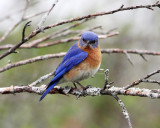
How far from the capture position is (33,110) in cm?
697

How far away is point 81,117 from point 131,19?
2.84m

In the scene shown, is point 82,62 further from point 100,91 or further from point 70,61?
point 100,91

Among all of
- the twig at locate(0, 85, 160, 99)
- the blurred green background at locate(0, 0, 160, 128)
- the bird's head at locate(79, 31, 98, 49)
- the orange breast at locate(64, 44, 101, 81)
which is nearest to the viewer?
the twig at locate(0, 85, 160, 99)

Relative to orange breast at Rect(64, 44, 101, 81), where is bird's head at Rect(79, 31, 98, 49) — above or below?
above

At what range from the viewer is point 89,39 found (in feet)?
15.2

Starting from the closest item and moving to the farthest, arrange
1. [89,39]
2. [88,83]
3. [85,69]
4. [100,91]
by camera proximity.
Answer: [100,91] < [85,69] < [89,39] < [88,83]

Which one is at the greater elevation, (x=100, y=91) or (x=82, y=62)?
(x=100, y=91)

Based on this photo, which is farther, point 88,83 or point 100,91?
point 88,83

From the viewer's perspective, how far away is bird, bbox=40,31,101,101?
171 inches

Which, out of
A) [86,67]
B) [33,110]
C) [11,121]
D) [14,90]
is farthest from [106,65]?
[14,90]

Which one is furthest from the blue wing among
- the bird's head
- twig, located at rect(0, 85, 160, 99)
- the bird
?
twig, located at rect(0, 85, 160, 99)

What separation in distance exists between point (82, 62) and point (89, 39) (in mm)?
367

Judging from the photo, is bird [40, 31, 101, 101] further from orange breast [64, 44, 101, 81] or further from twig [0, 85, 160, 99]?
twig [0, 85, 160, 99]

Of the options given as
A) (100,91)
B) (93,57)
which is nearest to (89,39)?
(93,57)
